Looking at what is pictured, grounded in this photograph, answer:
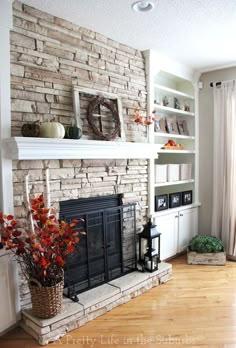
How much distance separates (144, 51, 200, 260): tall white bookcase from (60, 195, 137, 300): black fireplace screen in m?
0.48

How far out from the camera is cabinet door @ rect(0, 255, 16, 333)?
2.22 metres

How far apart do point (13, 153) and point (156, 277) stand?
1977mm

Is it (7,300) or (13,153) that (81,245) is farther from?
(13,153)

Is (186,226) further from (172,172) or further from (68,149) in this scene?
(68,149)

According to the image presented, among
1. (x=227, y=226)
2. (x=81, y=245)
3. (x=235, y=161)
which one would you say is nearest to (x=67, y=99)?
(x=81, y=245)

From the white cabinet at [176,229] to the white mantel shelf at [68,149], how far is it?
1.02 meters

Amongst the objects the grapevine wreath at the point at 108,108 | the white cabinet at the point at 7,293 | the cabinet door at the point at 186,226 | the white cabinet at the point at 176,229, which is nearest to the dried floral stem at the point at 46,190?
the white cabinet at the point at 7,293

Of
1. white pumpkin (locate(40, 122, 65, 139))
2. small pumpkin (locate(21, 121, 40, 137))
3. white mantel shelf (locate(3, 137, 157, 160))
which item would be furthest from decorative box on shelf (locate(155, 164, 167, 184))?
small pumpkin (locate(21, 121, 40, 137))

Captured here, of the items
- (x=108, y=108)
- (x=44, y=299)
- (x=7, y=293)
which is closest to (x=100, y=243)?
(x=44, y=299)

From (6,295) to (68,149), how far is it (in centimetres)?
125

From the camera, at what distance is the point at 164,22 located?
2658 millimetres

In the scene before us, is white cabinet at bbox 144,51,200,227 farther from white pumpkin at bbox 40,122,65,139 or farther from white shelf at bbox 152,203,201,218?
white pumpkin at bbox 40,122,65,139

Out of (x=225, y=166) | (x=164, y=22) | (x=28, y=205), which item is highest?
(x=164, y=22)

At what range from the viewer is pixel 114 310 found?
8.70 ft
